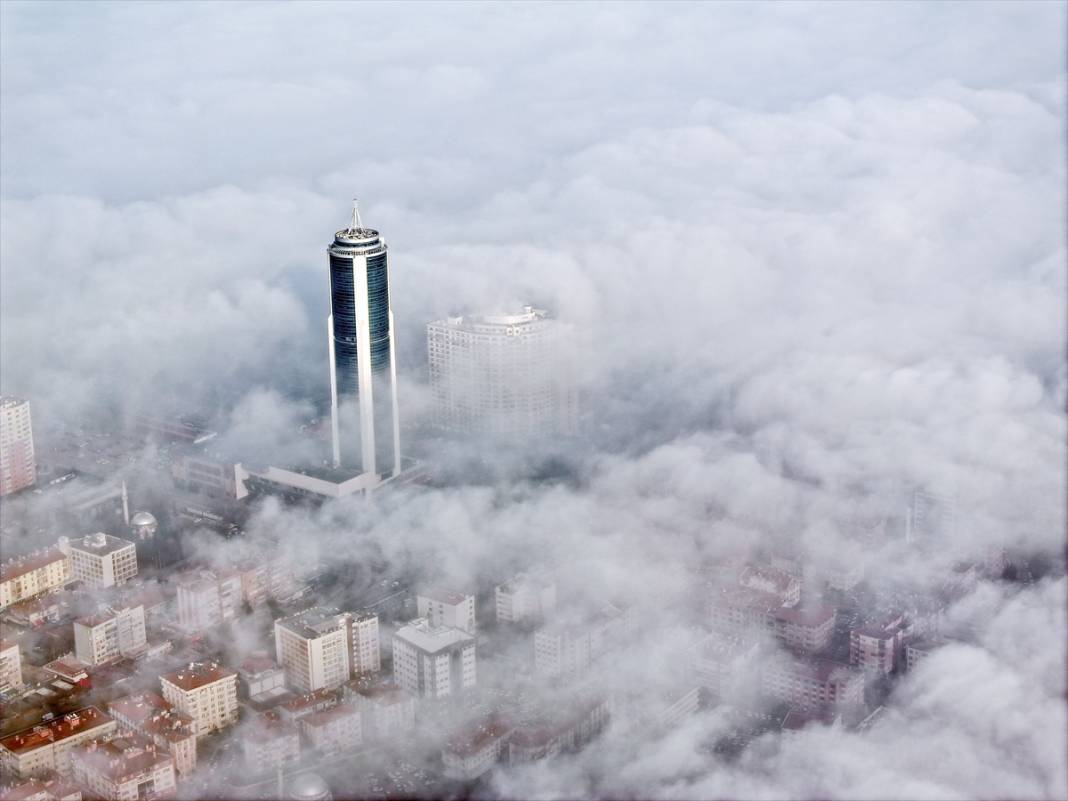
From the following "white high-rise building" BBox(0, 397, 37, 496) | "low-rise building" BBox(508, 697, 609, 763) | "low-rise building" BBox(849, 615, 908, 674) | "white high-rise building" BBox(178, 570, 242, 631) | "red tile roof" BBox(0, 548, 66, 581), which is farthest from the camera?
"white high-rise building" BBox(0, 397, 37, 496)

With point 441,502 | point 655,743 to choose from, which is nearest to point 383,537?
point 441,502

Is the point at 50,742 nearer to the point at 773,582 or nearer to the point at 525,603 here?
the point at 525,603

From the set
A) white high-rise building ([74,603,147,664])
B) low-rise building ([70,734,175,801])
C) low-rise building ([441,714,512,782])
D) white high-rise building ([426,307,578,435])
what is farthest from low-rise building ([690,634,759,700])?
white high-rise building ([74,603,147,664])

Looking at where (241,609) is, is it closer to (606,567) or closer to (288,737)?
(288,737)

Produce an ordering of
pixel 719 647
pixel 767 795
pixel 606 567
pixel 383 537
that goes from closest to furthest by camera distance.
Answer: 1. pixel 767 795
2. pixel 719 647
3. pixel 606 567
4. pixel 383 537

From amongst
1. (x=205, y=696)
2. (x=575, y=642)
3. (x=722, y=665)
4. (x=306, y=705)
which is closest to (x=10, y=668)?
(x=205, y=696)

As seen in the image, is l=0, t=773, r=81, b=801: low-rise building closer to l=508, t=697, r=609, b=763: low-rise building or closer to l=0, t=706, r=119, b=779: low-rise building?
l=0, t=706, r=119, b=779: low-rise building

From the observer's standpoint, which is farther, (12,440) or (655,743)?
(12,440)
